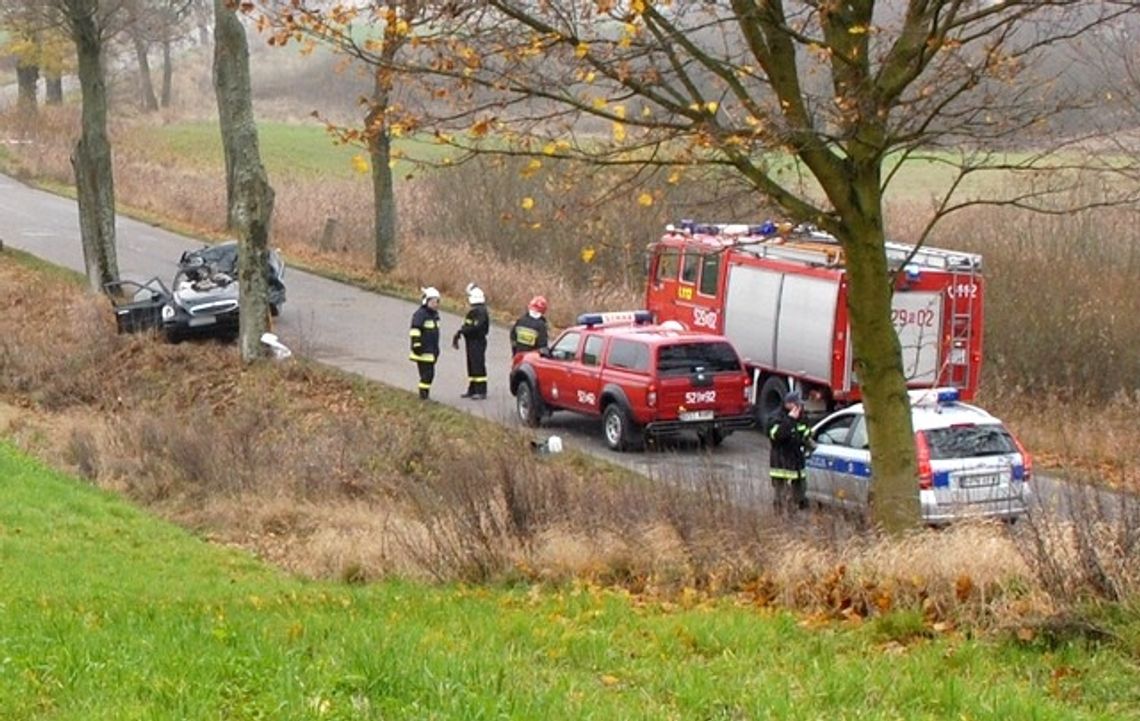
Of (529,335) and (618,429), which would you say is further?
(529,335)

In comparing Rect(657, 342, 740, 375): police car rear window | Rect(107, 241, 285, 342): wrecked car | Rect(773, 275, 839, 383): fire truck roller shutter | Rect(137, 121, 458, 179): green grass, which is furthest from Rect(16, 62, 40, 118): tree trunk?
Rect(657, 342, 740, 375): police car rear window

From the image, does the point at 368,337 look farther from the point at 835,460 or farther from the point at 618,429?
the point at 835,460

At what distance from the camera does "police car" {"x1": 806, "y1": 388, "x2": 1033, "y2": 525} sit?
16.1 meters

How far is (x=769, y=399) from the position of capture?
23.8m

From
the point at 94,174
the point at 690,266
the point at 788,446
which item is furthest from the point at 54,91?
the point at 788,446

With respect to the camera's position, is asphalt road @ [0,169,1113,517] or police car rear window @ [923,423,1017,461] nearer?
police car rear window @ [923,423,1017,461]

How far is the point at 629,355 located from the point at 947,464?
6533 millimetres

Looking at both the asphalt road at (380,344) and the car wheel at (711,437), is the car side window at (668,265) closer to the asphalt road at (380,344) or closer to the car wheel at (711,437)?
the asphalt road at (380,344)

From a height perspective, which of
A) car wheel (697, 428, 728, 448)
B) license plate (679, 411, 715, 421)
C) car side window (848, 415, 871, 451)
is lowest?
car wheel (697, 428, 728, 448)

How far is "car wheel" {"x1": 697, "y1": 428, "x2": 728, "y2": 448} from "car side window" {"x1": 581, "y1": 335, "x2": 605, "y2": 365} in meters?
1.70

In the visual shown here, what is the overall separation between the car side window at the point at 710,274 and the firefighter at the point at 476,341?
3639mm

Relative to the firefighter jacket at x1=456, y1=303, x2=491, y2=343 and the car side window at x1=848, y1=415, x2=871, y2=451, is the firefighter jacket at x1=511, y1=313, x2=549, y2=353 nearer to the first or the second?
the firefighter jacket at x1=456, y1=303, x2=491, y2=343

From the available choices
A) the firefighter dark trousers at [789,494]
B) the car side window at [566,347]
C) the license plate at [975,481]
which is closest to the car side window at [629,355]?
the car side window at [566,347]

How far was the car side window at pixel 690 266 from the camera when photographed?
25969 mm
